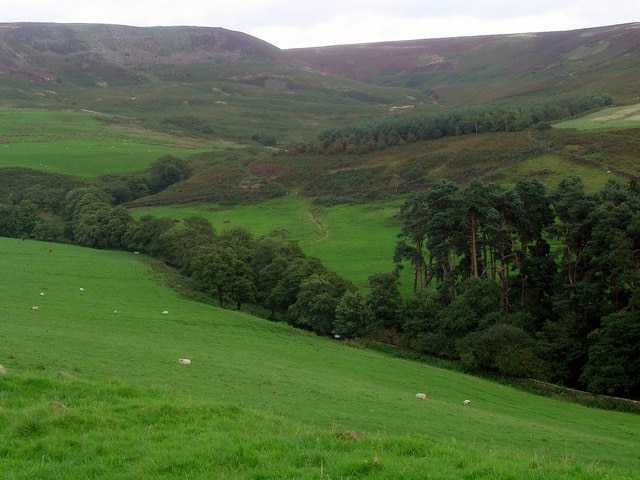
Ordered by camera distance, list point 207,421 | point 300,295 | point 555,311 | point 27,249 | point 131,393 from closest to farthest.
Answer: point 207,421 → point 131,393 → point 555,311 → point 300,295 → point 27,249

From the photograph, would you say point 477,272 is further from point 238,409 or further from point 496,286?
point 238,409

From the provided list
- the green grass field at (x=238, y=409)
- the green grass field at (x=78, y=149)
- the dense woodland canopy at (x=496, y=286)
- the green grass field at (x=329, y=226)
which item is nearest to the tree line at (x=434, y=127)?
the green grass field at (x=329, y=226)

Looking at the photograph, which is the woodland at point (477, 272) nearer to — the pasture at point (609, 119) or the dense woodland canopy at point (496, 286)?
the dense woodland canopy at point (496, 286)

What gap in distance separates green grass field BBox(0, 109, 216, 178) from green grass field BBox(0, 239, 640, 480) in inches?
4096

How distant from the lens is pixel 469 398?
36969mm

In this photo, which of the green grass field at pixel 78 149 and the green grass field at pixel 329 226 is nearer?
the green grass field at pixel 329 226

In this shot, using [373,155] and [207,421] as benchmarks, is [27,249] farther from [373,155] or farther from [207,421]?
[373,155]

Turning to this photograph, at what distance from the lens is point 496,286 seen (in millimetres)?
55094

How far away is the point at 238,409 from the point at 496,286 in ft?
143

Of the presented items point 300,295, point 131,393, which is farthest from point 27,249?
point 131,393

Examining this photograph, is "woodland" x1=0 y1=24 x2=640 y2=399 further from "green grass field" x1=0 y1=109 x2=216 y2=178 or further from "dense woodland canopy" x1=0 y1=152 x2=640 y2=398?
"green grass field" x1=0 y1=109 x2=216 y2=178

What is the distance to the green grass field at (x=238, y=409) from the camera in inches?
463

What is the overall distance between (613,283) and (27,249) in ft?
250

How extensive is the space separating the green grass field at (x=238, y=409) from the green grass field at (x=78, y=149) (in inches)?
4096
